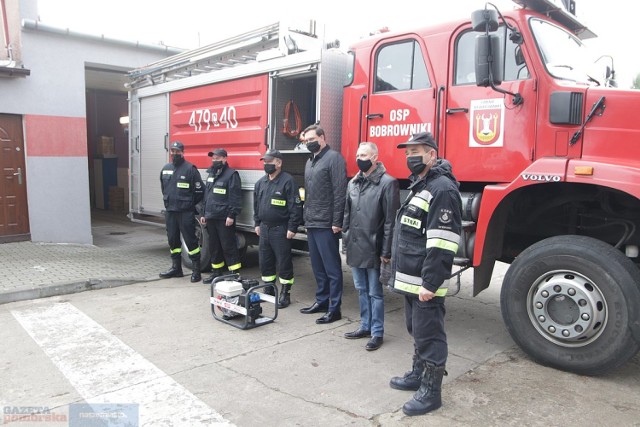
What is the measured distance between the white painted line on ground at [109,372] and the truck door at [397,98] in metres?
2.80

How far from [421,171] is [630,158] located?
5.33ft

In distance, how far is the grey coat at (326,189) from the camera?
4824mm

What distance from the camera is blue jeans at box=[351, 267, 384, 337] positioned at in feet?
14.4

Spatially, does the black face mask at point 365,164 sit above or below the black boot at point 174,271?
above

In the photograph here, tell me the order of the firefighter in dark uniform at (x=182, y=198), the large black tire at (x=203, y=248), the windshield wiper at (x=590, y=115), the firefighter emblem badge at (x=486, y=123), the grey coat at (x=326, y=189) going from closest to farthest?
the windshield wiper at (x=590, y=115) < the firefighter emblem badge at (x=486, y=123) < the grey coat at (x=326, y=189) < the firefighter in dark uniform at (x=182, y=198) < the large black tire at (x=203, y=248)

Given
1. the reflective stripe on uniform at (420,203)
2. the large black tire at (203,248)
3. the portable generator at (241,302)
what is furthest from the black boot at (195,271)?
the reflective stripe on uniform at (420,203)

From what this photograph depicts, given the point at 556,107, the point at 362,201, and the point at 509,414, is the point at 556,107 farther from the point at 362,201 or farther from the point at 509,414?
the point at 509,414

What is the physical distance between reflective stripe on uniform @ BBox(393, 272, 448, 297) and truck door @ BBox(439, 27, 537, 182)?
1.49 metres

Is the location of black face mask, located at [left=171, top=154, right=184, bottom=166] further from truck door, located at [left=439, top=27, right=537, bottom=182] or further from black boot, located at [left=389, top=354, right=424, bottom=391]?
black boot, located at [left=389, top=354, right=424, bottom=391]

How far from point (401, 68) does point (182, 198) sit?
3438 millimetres

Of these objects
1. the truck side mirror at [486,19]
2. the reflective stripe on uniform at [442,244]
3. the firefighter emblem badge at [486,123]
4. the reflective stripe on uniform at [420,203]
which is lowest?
the reflective stripe on uniform at [442,244]

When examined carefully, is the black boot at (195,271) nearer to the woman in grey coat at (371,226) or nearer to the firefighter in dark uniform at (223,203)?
the firefighter in dark uniform at (223,203)

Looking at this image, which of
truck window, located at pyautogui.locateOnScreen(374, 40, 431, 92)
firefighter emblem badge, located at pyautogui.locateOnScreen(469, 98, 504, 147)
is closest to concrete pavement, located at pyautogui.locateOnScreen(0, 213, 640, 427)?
firefighter emblem badge, located at pyautogui.locateOnScreen(469, 98, 504, 147)

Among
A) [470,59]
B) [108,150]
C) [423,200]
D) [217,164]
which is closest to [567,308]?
[423,200]
